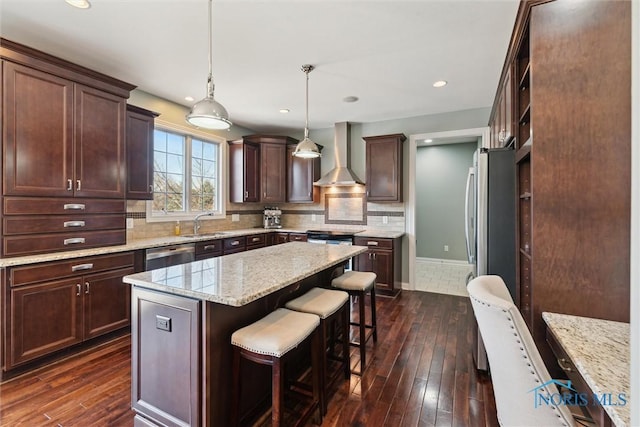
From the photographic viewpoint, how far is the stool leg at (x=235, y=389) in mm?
1532

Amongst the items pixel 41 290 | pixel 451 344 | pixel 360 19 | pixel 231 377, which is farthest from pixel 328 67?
pixel 41 290

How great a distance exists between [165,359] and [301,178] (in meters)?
4.01

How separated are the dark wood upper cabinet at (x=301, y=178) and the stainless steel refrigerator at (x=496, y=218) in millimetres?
3205

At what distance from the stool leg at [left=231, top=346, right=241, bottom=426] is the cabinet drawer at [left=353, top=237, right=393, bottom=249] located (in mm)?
3057

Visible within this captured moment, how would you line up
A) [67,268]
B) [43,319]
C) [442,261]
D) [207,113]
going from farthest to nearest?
[442,261] → [67,268] → [43,319] → [207,113]

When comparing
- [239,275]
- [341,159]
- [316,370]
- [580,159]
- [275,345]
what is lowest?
[316,370]

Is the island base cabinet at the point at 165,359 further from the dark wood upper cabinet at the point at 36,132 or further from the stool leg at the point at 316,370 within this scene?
the dark wood upper cabinet at the point at 36,132

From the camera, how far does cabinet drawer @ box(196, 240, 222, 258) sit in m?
3.73

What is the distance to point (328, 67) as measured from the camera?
3.00 m

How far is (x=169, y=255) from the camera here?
3316 mm

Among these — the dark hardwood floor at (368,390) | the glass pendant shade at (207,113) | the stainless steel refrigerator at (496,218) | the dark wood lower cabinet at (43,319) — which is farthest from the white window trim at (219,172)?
the stainless steel refrigerator at (496,218)

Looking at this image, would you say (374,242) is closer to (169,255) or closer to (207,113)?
(169,255)

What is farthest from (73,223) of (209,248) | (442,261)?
(442,261)

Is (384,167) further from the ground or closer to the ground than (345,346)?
further from the ground
